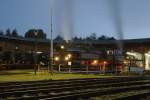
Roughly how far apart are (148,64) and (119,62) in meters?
4.09

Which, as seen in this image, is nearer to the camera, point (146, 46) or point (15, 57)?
point (15, 57)

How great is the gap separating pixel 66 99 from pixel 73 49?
47.0 m

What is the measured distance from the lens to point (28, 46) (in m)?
97.8

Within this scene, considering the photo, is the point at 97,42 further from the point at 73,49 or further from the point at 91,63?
the point at 91,63

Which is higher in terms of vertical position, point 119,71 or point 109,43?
point 109,43

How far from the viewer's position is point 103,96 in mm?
17234

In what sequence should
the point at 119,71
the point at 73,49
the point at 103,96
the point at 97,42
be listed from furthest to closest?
the point at 97,42 < the point at 73,49 < the point at 119,71 < the point at 103,96

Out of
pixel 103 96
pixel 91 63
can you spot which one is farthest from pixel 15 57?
pixel 103 96

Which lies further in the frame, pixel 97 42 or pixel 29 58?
pixel 97 42

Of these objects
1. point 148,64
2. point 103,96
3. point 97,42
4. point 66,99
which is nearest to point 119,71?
point 148,64

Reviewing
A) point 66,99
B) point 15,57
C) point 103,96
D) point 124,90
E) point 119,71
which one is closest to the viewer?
point 66,99

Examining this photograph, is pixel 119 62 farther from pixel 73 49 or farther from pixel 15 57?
pixel 15 57

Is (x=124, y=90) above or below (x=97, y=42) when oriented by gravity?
below

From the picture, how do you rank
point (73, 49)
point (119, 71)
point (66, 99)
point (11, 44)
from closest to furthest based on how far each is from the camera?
1. point (66, 99)
2. point (119, 71)
3. point (73, 49)
4. point (11, 44)
